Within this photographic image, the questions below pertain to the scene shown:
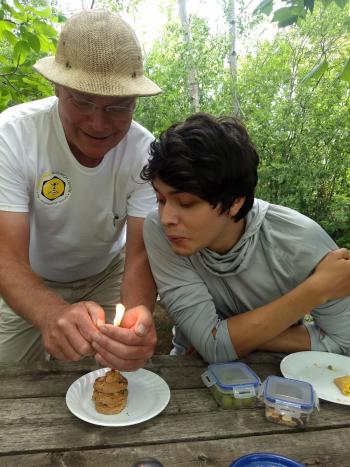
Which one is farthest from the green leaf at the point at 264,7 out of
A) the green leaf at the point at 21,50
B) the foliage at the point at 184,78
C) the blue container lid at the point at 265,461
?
the foliage at the point at 184,78

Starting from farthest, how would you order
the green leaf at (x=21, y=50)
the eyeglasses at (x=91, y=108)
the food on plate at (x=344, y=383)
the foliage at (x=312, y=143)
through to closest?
the foliage at (x=312, y=143) → the green leaf at (x=21, y=50) → the eyeglasses at (x=91, y=108) → the food on plate at (x=344, y=383)

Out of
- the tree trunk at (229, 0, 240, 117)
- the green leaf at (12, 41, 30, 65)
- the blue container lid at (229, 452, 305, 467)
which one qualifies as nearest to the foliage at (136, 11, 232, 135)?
the tree trunk at (229, 0, 240, 117)

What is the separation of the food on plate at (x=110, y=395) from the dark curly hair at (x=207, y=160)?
862 millimetres

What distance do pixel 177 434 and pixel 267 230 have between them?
1083 millimetres

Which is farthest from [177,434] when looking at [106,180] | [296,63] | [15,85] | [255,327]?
[296,63]

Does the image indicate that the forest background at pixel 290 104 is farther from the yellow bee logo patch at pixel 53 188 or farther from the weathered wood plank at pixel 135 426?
the weathered wood plank at pixel 135 426

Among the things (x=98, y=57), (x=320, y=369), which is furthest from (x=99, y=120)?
(x=320, y=369)

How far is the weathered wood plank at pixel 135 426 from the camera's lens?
1428mm

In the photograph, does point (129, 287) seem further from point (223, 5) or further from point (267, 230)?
point (223, 5)

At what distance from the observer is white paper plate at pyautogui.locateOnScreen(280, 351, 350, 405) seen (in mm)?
1744

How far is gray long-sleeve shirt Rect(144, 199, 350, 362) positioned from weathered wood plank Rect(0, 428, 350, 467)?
24.4 inches

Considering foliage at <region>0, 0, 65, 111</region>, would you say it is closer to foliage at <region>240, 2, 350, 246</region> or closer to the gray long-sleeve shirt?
the gray long-sleeve shirt

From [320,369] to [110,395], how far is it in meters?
0.96

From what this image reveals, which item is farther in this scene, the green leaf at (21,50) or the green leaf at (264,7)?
the green leaf at (21,50)
